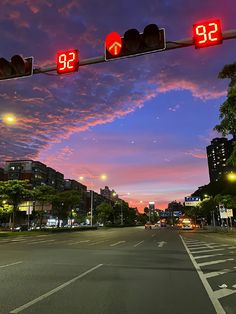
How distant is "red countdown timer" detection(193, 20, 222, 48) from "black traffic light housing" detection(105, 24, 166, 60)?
92cm

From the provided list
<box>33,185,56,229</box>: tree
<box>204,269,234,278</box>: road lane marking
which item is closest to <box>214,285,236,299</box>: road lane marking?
<box>204,269,234,278</box>: road lane marking

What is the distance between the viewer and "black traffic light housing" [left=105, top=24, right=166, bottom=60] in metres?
9.21

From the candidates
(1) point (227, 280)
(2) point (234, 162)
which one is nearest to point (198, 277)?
(1) point (227, 280)

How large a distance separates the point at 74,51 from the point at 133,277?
7241 millimetres

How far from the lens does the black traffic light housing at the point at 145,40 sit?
363 inches

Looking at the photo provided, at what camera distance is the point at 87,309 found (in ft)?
21.2

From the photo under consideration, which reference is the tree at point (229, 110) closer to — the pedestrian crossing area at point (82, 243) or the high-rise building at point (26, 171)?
the pedestrian crossing area at point (82, 243)

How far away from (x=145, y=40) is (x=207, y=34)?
5.60 ft

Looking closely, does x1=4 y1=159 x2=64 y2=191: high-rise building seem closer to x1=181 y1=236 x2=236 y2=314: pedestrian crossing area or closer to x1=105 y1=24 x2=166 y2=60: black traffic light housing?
x1=181 y1=236 x2=236 y2=314: pedestrian crossing area

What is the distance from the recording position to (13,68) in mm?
10852

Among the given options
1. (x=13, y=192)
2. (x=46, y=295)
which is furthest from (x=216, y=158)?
(x=46, y=295)

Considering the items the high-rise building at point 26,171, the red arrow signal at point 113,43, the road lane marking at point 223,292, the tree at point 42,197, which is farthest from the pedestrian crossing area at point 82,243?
the high-rise building at point 26,171

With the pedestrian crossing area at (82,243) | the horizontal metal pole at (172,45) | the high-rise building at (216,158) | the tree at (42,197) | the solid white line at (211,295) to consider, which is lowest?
the solid white line at (211,295)

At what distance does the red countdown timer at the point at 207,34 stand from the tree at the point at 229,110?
249 inches
